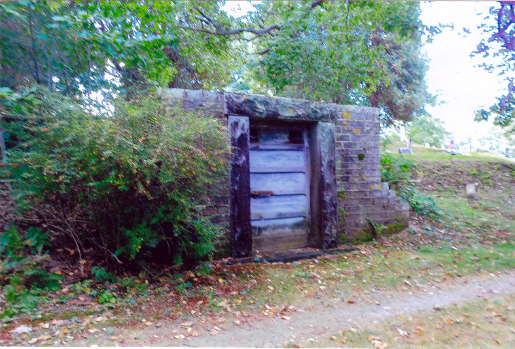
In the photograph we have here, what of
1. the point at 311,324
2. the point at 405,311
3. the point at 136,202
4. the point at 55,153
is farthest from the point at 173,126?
the point at 405,311

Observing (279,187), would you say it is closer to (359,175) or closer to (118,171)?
(359,175)

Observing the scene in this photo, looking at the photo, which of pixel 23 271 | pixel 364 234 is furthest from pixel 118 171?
pixel 364 234

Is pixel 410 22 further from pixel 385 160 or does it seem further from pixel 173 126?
pixel 173 126

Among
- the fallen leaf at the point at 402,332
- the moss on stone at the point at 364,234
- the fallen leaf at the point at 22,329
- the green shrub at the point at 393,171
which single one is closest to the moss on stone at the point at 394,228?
the moss on stone at the point at 364,234

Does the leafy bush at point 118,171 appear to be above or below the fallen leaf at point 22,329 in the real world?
above

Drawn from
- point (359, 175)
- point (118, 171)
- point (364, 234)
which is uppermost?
point (118, 171)

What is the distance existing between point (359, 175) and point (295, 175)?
4.04 ft

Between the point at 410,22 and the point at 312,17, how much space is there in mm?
2265

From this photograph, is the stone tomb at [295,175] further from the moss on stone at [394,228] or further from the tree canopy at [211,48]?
the tree canopy at [211,48]

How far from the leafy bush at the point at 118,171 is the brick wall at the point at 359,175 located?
2669 millimetres

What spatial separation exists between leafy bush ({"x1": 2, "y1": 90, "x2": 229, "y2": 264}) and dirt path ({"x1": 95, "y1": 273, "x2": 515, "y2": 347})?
110cm

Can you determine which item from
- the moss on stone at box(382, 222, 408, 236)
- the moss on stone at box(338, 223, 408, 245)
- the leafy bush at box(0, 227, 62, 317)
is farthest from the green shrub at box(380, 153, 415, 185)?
the leafy bush at box(0, 227, 62, 317)

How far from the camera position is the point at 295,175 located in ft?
20.0

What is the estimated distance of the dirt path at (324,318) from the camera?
318 cm
